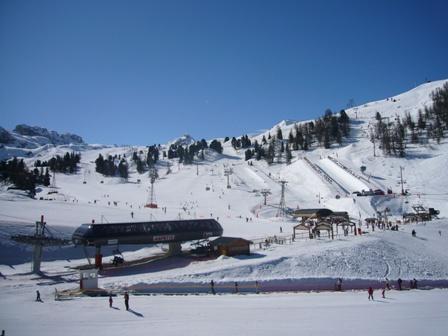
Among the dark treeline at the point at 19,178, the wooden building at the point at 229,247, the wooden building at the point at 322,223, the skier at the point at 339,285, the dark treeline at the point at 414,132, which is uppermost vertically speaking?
the dark treeline at the point at 414,132

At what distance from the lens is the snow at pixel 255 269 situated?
1787 centimetres

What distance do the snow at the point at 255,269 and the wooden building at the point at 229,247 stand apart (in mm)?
1649

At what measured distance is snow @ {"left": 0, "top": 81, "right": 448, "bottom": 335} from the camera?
58.6 ft

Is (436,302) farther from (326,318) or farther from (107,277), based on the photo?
(107,277)

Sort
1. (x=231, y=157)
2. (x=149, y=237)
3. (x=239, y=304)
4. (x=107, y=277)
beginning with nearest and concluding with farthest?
(x=239, y=304) → (x=107, y=277) → (x=149, y=237) → (x=231, y=157)

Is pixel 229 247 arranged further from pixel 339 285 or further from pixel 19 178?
pixel 19 178

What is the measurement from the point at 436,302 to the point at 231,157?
380 feet

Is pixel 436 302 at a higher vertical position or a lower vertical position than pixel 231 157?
lower

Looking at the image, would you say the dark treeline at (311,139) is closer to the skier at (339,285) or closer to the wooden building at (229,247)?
the wooden building at (229,247)

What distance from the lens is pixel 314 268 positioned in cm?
3133

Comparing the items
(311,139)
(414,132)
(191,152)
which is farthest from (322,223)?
(191,152)

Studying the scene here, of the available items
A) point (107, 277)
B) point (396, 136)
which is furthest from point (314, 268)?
point (396, 136)

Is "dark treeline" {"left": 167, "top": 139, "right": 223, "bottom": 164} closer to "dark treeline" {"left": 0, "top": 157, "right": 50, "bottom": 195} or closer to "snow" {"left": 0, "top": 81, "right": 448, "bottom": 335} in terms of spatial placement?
"snow" {"left": 0, "top": 81, "right": 448, "bottom": 335}

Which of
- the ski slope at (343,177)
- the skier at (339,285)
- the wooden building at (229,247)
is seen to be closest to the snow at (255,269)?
the ski slope at (343,177)
